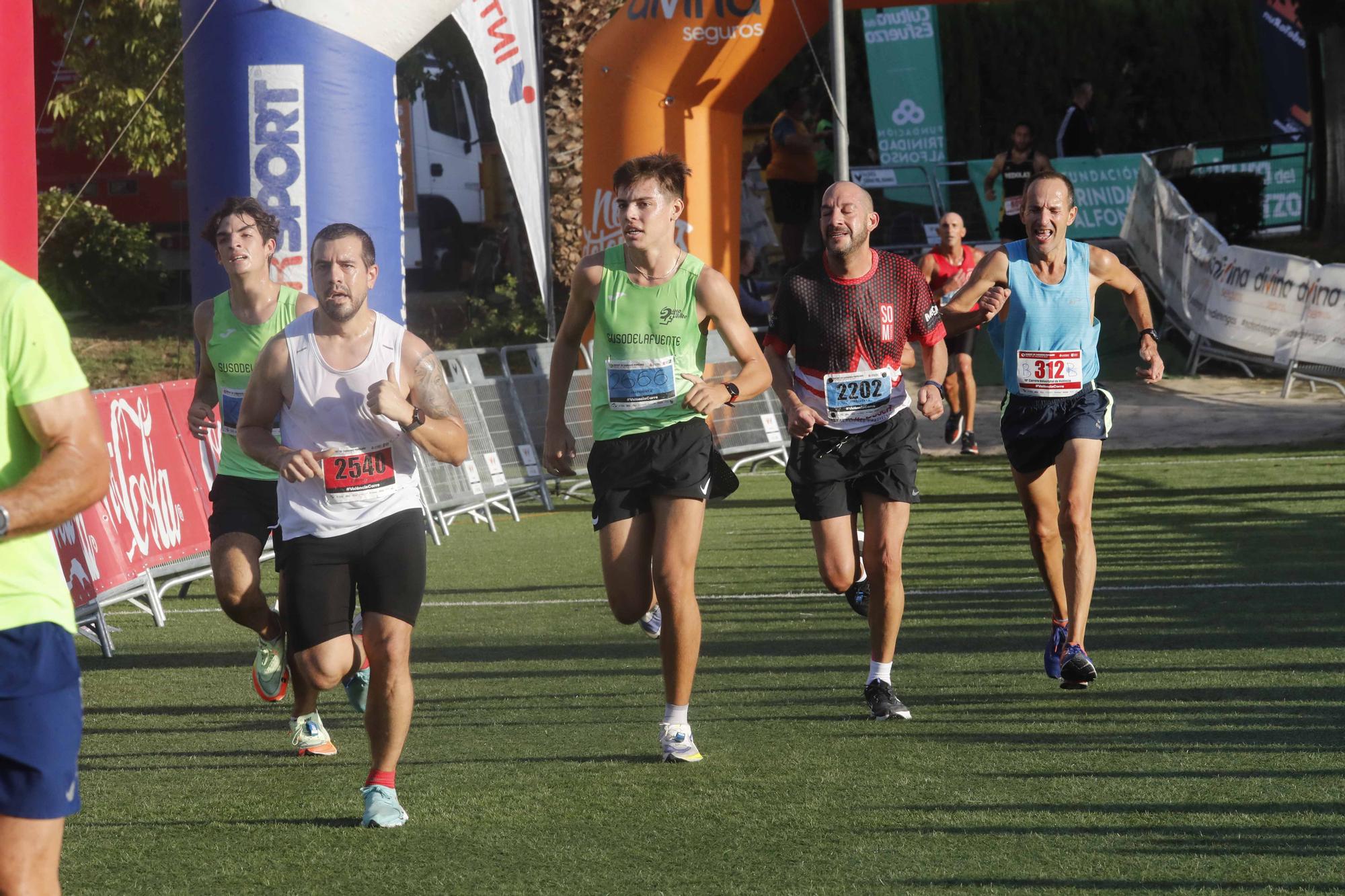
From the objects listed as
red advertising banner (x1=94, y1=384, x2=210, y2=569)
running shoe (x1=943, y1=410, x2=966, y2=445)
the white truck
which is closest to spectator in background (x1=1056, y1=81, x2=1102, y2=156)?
running shoe (x1=943, y1=410, x2=966, y2=445)

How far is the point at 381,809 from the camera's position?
502 cm

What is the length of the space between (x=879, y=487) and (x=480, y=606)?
347 cm

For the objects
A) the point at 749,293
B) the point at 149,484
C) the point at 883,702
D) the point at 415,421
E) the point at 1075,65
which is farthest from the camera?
the point at 1075,65

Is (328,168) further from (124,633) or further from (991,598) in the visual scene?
(991,598)

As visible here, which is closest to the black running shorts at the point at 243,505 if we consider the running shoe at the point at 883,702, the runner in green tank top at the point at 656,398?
the runner in green tank top at the point at 656,398

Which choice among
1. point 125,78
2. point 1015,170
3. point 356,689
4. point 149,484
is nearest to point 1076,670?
point 356,689

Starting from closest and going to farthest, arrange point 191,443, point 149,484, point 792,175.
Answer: point 149,484
point 191,443
point 792,175

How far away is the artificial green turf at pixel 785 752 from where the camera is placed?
15.0 feet

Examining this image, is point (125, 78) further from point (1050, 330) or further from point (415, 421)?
point (415, 421)

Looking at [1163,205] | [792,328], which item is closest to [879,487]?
Answer: [792,328]

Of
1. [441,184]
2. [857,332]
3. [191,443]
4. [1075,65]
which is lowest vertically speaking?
[191,443]

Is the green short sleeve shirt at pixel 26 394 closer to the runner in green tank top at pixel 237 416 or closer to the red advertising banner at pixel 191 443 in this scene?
the runner in green tank top at pixel 237 416

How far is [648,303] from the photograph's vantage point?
19.6 ft

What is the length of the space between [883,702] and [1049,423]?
1410 mm
